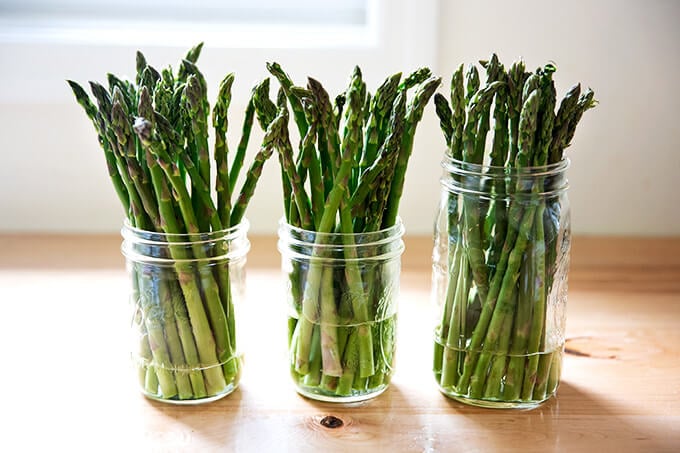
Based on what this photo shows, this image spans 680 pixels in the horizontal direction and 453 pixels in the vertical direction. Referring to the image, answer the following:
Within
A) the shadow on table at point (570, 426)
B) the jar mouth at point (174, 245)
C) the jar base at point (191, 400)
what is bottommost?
the shadow on table at point (570, 426)

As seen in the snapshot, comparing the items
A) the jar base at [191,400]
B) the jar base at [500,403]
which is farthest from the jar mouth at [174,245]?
the jar base at [500,403]

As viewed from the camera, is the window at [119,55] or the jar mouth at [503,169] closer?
the jar mouth at [503,169]

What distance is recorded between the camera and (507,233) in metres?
0.83

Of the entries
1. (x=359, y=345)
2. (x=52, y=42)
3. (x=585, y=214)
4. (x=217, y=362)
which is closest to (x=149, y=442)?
(x=217, y=362)

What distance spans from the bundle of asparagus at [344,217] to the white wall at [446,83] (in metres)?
0.51

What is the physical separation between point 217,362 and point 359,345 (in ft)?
0.50

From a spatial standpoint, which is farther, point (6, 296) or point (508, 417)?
point (6, 296)

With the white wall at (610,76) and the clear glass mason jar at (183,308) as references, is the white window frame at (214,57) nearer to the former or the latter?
the white wall at (610,76)

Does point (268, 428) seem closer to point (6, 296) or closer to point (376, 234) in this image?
point (376, 234)

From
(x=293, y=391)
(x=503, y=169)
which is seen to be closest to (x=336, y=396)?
(x=293, y=391)

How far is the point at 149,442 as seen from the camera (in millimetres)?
817

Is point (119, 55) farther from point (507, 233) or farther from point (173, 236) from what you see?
point (507, 233)

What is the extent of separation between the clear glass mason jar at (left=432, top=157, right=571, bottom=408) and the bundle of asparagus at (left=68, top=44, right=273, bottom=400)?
0.71ft

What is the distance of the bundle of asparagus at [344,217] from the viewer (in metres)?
0.83
